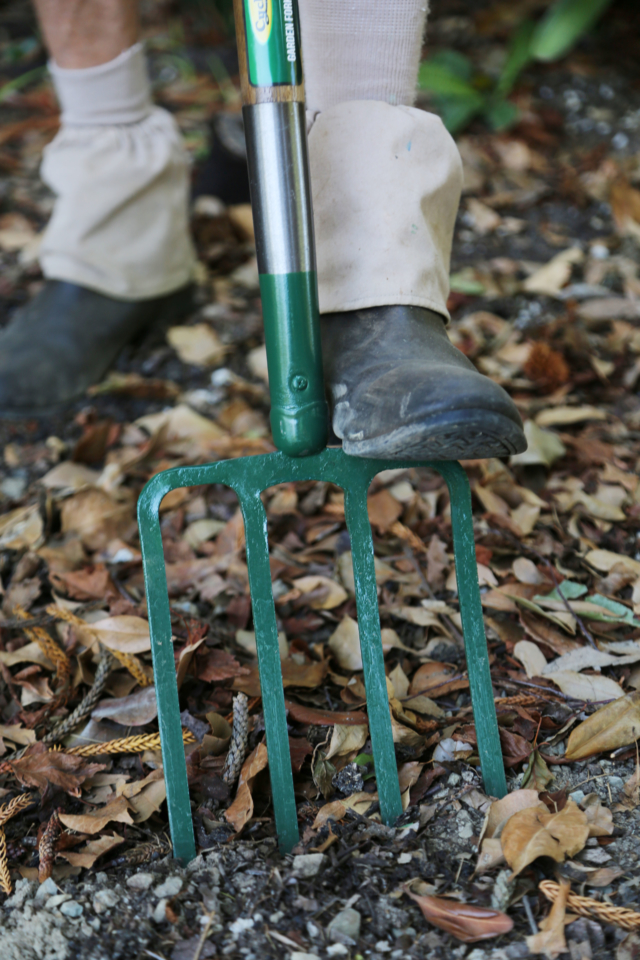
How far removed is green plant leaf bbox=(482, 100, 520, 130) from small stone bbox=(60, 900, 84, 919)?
9.40 ft

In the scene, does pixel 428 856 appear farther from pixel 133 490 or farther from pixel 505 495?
pixel 133 490

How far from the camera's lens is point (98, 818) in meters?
1.05

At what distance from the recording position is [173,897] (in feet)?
3.13

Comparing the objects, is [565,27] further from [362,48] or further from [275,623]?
[275,623]

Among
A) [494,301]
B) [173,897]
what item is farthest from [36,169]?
[173,897]

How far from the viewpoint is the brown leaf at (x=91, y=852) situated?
100 cm

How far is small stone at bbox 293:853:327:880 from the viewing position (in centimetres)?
96

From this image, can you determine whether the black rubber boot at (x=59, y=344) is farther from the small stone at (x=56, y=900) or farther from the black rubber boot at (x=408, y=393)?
the small stone at (x=56, y=900)

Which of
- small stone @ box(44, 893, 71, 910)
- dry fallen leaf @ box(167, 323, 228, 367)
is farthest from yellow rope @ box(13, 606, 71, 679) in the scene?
dry fallen leaf @ box(167, 323, 228, 367)

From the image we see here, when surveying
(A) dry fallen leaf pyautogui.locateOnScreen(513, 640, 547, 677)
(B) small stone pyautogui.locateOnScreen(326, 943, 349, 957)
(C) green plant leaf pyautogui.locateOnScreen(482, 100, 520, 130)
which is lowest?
(B) small stone pyautogui.locateOnScreen(326, 943, 349, 957)

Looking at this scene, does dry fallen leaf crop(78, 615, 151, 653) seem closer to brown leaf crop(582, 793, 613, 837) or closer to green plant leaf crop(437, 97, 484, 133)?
brown leaf crop(582, 793, 613, 837)

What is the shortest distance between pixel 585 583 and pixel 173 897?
797mm

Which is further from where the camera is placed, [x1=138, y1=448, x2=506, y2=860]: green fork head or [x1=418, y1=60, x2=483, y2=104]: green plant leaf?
[x1=418, y1=60, x2=483, y2=104]: green plant leaf

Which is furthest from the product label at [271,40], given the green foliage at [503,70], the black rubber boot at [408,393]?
the green foliage at [503,70]
